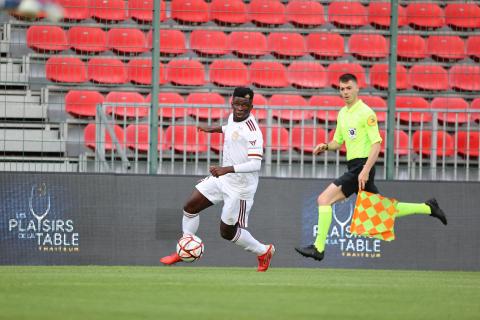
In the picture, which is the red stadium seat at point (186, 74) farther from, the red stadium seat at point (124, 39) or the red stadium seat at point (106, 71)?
the red stadium seat at point (106, 71)

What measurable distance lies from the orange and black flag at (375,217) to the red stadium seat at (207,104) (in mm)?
2506

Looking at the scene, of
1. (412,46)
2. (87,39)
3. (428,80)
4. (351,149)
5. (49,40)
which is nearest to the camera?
(351,149)

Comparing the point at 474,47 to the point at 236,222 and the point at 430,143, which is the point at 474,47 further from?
the point at 236,222

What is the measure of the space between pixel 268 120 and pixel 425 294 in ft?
17.0

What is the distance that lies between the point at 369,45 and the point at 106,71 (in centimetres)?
426

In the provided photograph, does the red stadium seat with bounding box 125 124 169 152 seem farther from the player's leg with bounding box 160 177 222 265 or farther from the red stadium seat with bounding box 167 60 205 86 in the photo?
the red stadium seat with bounding box 167 60 205 86

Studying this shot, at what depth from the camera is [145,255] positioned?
13.2 meters

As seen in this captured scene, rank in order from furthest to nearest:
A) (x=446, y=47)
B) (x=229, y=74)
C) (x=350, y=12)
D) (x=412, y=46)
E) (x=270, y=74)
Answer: (x=446, y=47)
(x=350, y=12)
(x=412, y=46)
(x=270, y=74)
(x=229, y=74)

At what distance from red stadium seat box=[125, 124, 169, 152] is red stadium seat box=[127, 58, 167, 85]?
0.68 m

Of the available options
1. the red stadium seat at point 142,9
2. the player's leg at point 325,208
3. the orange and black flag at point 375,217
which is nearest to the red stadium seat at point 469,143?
the orange and black flag at point 375,217

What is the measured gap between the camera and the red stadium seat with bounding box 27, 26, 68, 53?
14201mm

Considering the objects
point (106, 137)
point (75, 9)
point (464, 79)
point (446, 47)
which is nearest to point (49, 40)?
point (75, 9)

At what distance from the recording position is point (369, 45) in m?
16.9

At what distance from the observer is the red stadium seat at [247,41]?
16.7m
